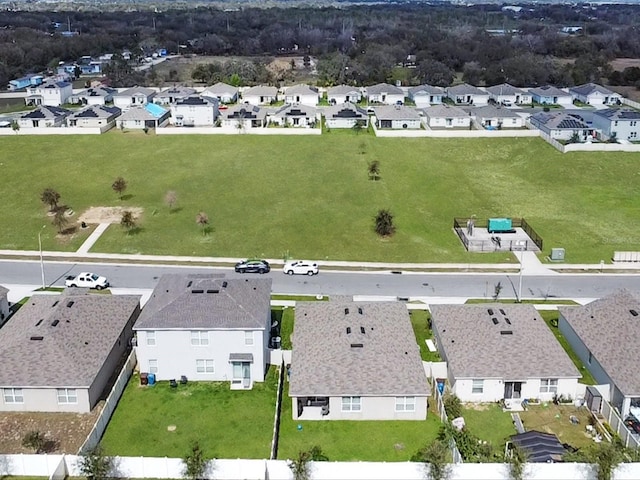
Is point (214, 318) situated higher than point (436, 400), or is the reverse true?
point (214, 318)

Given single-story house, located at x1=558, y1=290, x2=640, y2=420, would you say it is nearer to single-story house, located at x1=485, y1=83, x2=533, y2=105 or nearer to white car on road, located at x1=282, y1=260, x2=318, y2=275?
white car on road, located at x1=282, y1=260, x2=318, y2=275

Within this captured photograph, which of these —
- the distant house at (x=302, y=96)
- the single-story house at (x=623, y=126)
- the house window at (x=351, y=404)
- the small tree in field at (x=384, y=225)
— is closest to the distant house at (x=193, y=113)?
the distant house at (x=302, y=96)

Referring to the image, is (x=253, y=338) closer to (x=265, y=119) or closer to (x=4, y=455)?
(x=4, y=455)

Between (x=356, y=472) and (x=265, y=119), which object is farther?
(x=265, y=119)

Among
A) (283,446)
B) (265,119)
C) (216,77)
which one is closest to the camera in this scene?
(283,446)

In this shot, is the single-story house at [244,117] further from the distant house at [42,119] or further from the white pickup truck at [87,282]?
the white pickup truck at [87,282]

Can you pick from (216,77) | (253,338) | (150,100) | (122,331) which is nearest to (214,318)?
(253,338)

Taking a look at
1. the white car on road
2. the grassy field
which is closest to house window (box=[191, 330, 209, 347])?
the white car on road
